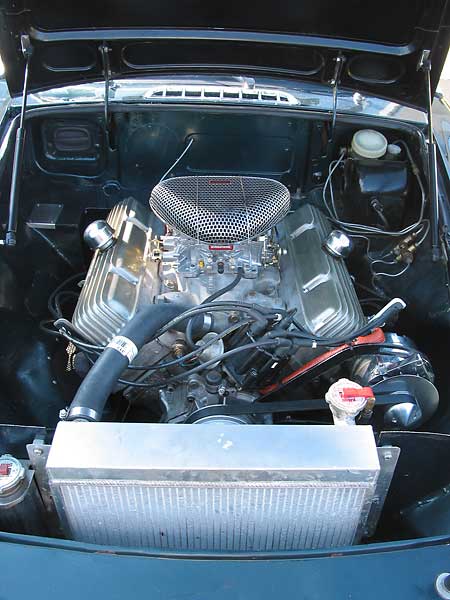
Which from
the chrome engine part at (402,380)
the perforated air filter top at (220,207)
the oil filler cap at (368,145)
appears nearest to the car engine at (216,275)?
the perforated air filter top at (220,207)

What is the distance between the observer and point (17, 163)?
1.92m

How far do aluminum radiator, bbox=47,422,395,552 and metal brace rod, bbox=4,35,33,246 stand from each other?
834mm

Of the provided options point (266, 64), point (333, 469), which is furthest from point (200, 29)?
point (333, 469)

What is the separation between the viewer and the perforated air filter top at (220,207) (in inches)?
69.2

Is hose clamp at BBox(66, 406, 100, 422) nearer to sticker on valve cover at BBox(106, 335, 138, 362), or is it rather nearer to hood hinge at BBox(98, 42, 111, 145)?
Answer: sticker on valve cover at BBox(106, 335, 138, 362)

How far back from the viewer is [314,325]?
1.77m

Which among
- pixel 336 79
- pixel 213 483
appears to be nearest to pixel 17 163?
pixel 336 79

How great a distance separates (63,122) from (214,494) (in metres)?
1.56

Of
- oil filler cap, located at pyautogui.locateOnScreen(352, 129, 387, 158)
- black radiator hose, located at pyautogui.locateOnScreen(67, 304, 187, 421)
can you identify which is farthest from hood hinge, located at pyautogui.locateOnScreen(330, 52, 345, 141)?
black radiator hose, located at pyautogui.locateOnScreen(67, 304, 187, 421)

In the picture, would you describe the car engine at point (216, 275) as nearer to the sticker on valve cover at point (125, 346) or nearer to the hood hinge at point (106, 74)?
the sticker on valve cover at point (125, 346)

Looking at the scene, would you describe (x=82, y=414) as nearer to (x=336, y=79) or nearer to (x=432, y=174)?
(x=432, y=174)

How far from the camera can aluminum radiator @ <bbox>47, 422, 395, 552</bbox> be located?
3.73ft

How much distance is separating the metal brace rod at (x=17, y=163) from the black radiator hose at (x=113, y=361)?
545 millimetres

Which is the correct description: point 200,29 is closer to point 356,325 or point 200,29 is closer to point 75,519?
point 356,325
